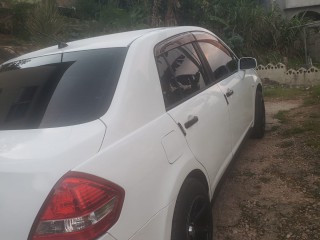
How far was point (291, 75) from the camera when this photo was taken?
10.7 metres

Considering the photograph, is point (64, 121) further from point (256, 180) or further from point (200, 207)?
point (256, 180)

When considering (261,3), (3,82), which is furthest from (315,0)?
(3,82)

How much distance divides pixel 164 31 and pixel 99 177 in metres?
1.64

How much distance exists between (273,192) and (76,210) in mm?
2654

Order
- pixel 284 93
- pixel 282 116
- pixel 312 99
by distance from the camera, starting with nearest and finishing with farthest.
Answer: pixel 282 116, pixel 312 99, pixel 284 93

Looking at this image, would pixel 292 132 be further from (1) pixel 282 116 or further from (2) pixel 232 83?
(2) pixel 232 83

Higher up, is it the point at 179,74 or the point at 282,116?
the point at 179,74

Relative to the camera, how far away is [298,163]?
14.2ft

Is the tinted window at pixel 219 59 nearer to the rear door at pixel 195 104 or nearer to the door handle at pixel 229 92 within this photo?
the door handle at pixel 229 92

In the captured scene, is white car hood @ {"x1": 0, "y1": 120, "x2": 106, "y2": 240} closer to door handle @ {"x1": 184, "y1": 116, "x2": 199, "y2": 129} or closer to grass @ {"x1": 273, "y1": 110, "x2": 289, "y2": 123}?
door handle @ {"x1": 184, "y1": 116, "x2": 199, "y2": 129}

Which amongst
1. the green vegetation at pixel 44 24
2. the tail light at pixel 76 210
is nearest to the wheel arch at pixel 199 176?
the tail light at pixel 76 210

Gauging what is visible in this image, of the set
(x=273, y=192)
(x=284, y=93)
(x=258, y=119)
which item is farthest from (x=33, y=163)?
(x=284, y=93)

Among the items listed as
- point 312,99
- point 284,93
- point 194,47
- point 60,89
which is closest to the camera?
point 60,89

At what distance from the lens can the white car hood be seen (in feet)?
4.86
